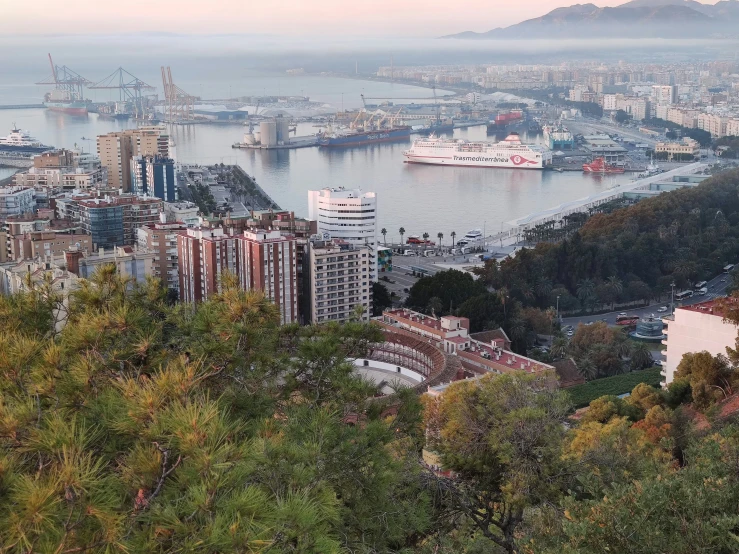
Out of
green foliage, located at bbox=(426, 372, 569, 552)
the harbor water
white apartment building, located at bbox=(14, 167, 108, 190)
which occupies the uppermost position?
green foliage, located at bbox=(426, 372, 569, 552)

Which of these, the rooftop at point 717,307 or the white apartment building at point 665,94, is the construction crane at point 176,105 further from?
the rooftop at point 717,307

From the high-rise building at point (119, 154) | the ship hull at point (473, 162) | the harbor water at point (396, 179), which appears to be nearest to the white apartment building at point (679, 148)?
the harbor water at point (396, 179)

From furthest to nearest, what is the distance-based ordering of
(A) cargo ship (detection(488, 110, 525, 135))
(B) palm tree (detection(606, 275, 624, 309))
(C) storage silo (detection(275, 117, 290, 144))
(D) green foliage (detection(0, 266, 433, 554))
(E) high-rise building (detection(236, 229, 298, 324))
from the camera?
(A) cargo ship (detection(488, 110, 525, 135))
(C) storage silo (detection(275, 117, 290, 144))
(B) palm tree (detection(606, 275, 624, 309))
(E) high-rise building (detection(236, 229, 298, 324))
(D) green foliage (detection(0, 266, 433, 554))

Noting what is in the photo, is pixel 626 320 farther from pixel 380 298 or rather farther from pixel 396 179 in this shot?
pixel 396 179

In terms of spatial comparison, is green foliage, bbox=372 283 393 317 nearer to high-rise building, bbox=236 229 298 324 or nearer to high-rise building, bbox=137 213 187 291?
high-rise building, bbox=236 229 298 324

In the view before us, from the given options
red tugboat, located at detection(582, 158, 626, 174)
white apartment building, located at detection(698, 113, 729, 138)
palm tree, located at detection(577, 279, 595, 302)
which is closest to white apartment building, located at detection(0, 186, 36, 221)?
palm tree, located at detection(577, 279, 595, 302)

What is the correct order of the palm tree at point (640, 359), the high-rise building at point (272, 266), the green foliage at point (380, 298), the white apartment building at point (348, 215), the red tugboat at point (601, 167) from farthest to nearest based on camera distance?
1. the red tugboat at point (601, 167)
2. the white apartment building at point (348, 215)
3. the green foliage at point (380, 298)
4. the high-rise building at point (272, 266)
5. the palm tree at point (640, 359)

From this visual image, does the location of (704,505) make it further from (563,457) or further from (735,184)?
(735,184)
